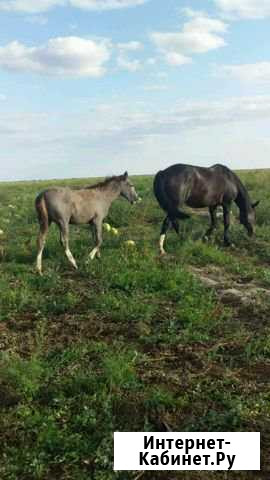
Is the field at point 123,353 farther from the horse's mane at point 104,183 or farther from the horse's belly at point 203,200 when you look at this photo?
the horse's belly at point 203,200

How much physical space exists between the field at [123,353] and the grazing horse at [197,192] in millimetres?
1148

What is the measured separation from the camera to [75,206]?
39.4 feet

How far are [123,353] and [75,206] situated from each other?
5607 millimetres

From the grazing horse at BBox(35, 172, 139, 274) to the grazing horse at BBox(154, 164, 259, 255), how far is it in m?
1.04

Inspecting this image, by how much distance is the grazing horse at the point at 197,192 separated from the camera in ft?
44.2

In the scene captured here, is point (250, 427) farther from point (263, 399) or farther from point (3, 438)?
point (3, 438)

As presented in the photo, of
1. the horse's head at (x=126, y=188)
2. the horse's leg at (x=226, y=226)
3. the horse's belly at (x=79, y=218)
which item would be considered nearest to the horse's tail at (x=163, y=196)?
the horse's head at (x=126, y=188)

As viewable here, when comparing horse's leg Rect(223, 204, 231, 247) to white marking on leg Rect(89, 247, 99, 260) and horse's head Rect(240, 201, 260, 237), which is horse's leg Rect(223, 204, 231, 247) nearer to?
horse's head Rect(240, 201, 260, 237)

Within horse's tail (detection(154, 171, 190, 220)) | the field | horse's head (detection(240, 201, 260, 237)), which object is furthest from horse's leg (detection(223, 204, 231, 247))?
horse's tail (detection(154, 171, 190, 220))

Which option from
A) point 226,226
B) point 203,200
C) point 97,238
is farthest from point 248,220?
point 97,238

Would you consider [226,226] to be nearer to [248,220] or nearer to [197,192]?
[248,220]

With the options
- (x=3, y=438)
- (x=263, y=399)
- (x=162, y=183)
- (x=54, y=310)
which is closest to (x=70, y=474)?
(x=3, y=438)

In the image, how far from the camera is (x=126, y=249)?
1252 centimetres

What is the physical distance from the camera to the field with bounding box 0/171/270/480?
5.43m
